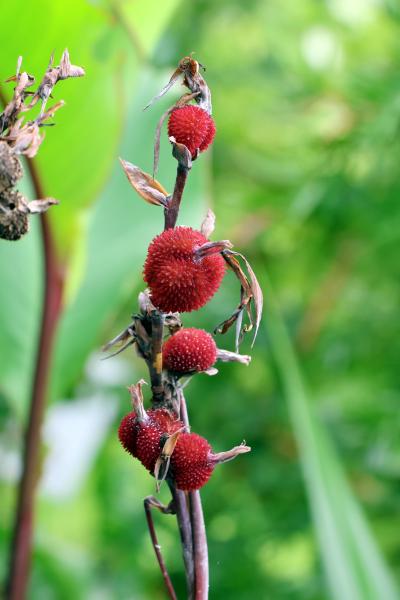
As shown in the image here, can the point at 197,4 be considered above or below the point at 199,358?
above

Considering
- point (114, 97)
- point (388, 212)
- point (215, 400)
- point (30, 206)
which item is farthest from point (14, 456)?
point (30, 206)

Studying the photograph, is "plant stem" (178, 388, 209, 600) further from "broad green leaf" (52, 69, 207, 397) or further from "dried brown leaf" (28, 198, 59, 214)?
"broad green leaf" (52, 69, 207, 397)

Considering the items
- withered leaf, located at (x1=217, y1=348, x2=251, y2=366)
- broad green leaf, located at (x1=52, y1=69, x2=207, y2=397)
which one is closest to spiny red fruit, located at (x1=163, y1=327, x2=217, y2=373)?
withered leaf, located at (x1=217, y1=348, x2=251, y2=366)

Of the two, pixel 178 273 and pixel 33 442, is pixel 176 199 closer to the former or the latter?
pixel 178 273

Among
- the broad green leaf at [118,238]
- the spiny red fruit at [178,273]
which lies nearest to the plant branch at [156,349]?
the spiny red fruit at [178,273]

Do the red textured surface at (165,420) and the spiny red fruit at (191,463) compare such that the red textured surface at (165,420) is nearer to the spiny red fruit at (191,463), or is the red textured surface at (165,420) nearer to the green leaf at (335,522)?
the spiny red fruit at (191,463)

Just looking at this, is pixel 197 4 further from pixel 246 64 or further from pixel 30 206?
pixel 30 206

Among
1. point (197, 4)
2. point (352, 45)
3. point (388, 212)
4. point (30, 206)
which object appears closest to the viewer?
point (30, 206)
